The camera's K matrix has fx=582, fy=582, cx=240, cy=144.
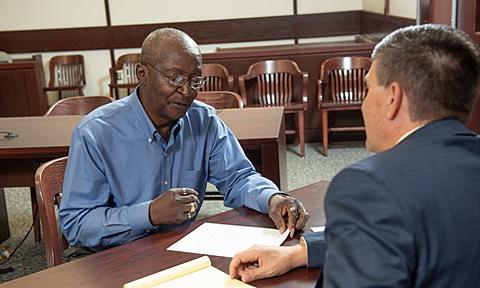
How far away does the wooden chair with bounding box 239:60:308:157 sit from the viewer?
5234mm

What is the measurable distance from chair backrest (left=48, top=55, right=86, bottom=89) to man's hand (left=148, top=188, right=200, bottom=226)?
5623 mm

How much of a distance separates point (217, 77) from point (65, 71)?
8.24 feet

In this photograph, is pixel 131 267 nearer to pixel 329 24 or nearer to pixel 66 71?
pixel 66 71

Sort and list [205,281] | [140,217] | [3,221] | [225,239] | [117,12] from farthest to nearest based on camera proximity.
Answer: [117,12] → [3,221] → [140,217] → [225,239] → [205,281]

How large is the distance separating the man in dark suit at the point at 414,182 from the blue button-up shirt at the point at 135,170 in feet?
2.71

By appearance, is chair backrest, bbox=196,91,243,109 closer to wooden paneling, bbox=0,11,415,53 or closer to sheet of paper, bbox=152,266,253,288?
sheet of paper, bbox=152,266,253,288

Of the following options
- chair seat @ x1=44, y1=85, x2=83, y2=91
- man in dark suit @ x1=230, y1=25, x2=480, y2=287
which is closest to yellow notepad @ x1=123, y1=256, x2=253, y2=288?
man in dark suit @ x1=230, y1=25, x2=480, y2=287

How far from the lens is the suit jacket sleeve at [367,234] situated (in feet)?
2.63

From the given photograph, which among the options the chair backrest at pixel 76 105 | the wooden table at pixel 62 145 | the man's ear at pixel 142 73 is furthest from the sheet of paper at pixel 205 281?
the chair backrest at pixel 76 105

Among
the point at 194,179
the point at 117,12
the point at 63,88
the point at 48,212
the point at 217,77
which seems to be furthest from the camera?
the point at 117,12

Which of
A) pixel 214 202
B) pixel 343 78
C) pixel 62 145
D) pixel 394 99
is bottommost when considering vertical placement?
pixel 214 202

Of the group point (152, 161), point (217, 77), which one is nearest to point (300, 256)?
point (152, 161)

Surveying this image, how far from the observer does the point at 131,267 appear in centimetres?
138

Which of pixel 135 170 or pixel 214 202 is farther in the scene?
pixel 214 202
